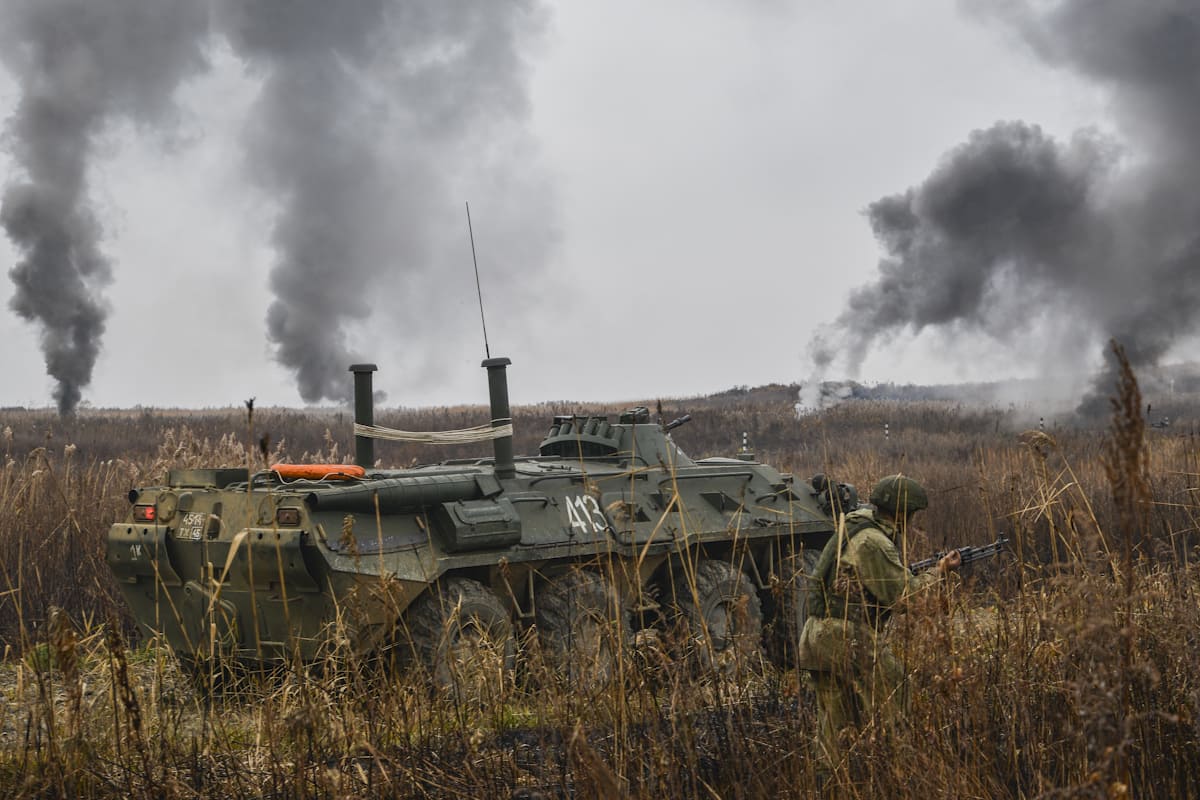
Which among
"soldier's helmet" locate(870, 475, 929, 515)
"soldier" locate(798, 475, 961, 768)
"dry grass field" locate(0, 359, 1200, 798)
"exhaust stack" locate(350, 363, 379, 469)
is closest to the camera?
"dry grass field" locate(0, 359, 1200, 798)

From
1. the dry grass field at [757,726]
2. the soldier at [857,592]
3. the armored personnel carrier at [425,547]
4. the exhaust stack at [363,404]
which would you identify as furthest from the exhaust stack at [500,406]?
the soldier at [857,592]

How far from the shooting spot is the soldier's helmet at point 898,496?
215 inches

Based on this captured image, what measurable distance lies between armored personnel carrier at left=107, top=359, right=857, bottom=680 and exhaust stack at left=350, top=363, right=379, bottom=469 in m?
0.02

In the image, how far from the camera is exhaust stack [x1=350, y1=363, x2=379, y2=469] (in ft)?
28.0

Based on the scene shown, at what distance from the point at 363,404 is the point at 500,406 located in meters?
1.03

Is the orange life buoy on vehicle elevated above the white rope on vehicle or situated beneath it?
situated beneath

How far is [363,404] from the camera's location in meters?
8.56

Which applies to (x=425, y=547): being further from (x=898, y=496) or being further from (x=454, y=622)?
(x=898, y=496)

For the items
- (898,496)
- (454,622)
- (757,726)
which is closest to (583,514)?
(454,622)

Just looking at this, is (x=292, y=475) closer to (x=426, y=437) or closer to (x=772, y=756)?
(x=426, y=437)

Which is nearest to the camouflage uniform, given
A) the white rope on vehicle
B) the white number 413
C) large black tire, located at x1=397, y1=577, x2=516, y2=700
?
large black tire, located at x1=397, y1=577, x2=516, y2=700

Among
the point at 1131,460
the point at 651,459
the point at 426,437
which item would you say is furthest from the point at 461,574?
the point at 1131,460

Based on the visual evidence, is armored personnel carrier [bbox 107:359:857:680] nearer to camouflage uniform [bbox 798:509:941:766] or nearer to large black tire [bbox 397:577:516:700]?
large black tire [bbox 397:577:516:700]

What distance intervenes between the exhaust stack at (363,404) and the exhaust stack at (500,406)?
0.88 metres
